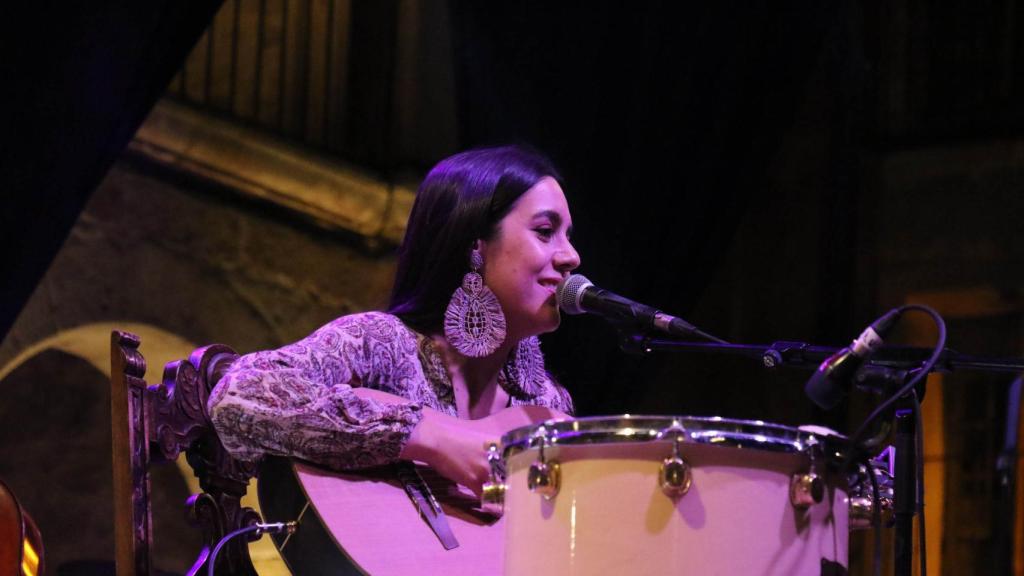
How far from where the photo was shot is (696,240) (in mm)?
4406

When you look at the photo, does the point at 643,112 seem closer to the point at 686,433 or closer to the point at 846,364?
the point at 846,364

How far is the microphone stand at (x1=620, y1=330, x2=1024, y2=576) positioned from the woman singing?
58cm

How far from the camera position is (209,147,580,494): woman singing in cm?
257

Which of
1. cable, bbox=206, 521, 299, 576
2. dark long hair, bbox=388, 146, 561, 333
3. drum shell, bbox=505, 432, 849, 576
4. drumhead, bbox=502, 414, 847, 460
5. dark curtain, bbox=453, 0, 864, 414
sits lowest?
cable, bbox=206, 521, 299, 576

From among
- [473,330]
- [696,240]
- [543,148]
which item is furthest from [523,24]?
[473,330]

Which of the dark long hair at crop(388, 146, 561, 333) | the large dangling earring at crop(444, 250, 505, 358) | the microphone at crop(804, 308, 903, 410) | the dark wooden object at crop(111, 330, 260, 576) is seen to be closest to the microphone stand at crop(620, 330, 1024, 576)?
the microphone at crop(804, 308, 903, 410)

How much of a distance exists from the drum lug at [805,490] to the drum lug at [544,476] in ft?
1.17

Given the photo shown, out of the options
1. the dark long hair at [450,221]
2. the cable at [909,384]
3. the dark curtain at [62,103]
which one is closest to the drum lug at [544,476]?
the cable at [909,384]

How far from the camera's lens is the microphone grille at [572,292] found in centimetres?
275

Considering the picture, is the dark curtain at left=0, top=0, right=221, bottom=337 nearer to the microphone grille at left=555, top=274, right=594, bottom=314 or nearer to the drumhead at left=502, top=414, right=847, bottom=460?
the microphone grille at left=555, top=274, right=594, bottom=314

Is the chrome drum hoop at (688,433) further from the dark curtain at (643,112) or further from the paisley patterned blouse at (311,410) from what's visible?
the dark curtain at (643,112)

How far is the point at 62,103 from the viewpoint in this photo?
3.24m

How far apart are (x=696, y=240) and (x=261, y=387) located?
221 centimetres

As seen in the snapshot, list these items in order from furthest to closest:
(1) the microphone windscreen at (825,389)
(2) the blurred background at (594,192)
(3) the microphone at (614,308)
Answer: (2) the blurred background at (594,192), (3) the microphone at (614,308), (1) the microphone windscreen at (825,389)
